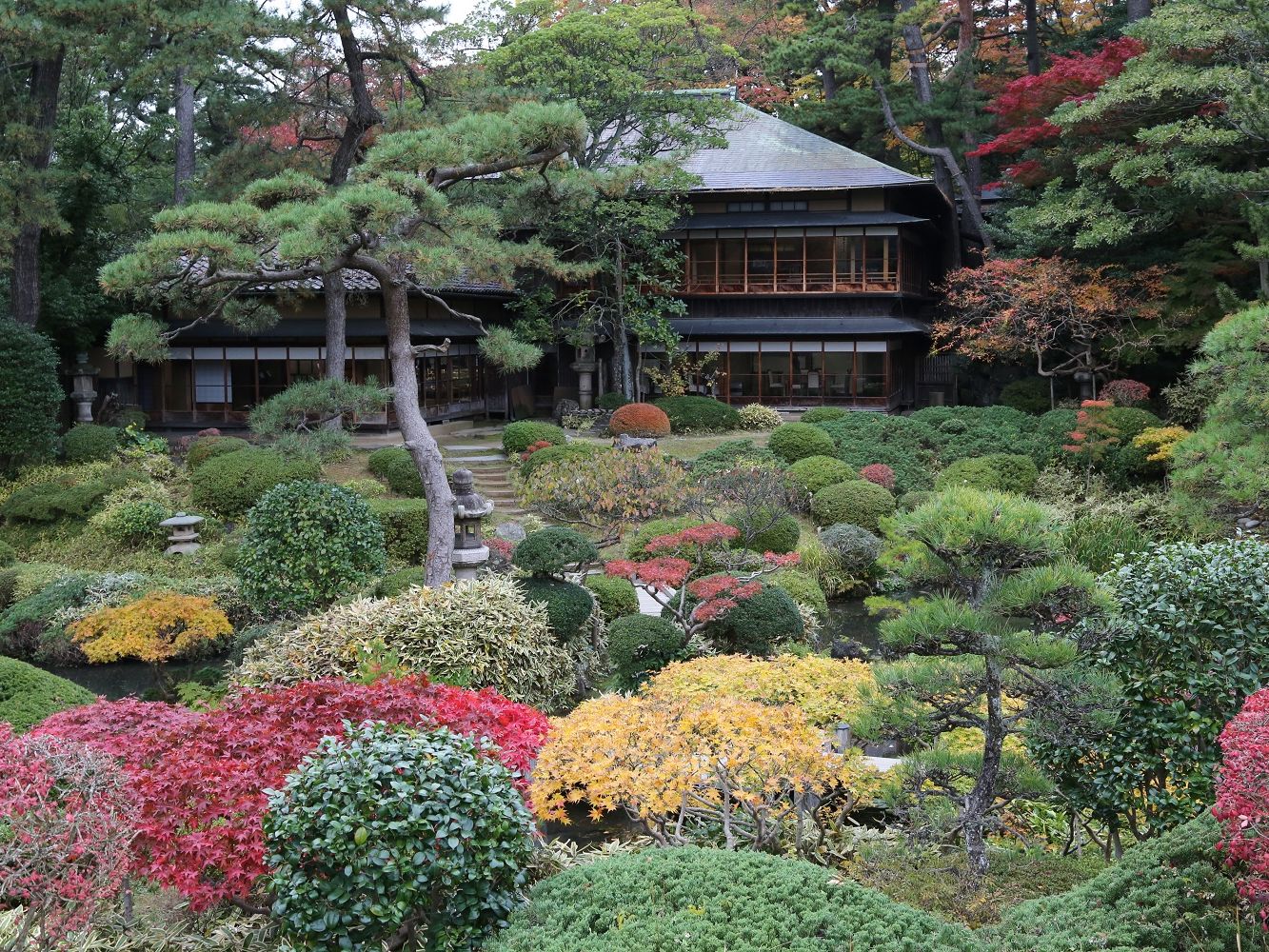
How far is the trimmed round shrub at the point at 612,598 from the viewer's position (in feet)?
42.3

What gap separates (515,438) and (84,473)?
7220 millimetres

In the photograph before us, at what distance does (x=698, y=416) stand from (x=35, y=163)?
42.3 feet

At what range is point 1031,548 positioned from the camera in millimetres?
5902

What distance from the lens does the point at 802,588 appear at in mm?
14445

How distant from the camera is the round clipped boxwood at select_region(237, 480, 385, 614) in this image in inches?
470

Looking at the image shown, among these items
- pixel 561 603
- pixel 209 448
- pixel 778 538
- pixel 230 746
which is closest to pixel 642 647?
pixel 561 603

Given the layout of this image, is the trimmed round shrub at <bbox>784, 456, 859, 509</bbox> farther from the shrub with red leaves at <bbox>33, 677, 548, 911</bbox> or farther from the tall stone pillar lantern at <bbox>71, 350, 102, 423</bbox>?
the tall stone pillar lantern at <bbox>71, 350, 102, 423</bbox>

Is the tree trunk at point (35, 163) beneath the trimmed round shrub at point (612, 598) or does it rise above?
above

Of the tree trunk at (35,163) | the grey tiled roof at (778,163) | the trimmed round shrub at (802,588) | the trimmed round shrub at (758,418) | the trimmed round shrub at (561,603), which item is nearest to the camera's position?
the trimmed round shrub at (561,603)

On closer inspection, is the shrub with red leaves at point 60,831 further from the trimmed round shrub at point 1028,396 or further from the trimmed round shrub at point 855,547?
the trimmed round shrub at point 1028,396

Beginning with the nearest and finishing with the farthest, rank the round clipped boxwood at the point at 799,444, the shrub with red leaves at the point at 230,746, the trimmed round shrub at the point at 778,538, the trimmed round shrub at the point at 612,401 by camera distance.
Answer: the shrub with red leaves at the point at 230,746 → the trimmed round shrub at the point at 778,538 → the round clipped boxwood at the point at 799,444 → the trimmed round shrub at the point at 612,401

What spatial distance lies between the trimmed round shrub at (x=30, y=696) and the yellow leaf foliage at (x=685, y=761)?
3.80 m

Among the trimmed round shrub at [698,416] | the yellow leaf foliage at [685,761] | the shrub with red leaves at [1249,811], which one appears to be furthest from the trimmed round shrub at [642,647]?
the trimmed round shrub at [698,416]

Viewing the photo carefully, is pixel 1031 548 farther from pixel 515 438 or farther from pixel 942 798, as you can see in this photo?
pixel 515 438
